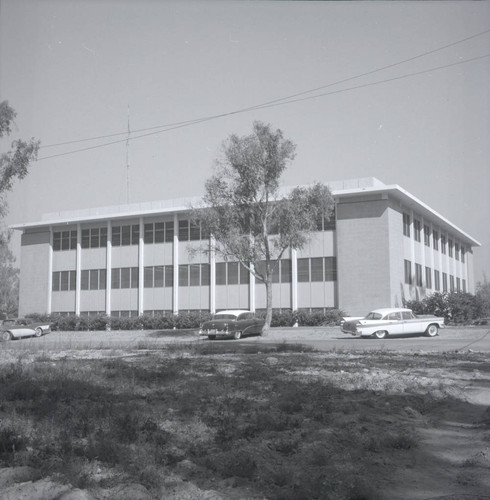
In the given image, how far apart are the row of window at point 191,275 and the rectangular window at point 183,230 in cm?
221

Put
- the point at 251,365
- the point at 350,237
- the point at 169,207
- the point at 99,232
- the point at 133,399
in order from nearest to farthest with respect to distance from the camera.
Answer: the point at 133,399 < the point at 251,365 < the point at 350,237 < the point at 169,207 < the point at 99,232

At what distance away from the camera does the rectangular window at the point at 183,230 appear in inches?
1875

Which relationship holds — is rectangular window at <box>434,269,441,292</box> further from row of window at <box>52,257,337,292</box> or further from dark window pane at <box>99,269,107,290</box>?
dark window pane at <box>99,269,107,290</box>

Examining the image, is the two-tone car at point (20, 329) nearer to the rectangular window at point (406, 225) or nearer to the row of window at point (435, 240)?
the rectangular window at point (406, 225)

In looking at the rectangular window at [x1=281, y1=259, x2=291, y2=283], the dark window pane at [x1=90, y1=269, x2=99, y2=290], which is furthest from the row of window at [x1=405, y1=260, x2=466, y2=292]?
the dark window pane at [x1=90, y1=269, x2=99, y2=290]

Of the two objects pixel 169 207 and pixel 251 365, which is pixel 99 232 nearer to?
pixel 169 207

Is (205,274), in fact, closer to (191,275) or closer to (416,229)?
(191,275)

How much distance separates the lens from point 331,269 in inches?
1646

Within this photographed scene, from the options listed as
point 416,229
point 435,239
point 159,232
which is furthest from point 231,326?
point 435,239

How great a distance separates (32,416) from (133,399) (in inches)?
65.6

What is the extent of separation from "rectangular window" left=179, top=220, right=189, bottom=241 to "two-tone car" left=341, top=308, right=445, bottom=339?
2129 centimetres

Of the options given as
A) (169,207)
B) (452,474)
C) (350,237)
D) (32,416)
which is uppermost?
(169,207)

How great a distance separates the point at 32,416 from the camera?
22.5ft

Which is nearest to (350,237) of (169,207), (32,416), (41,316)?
(169,207)
